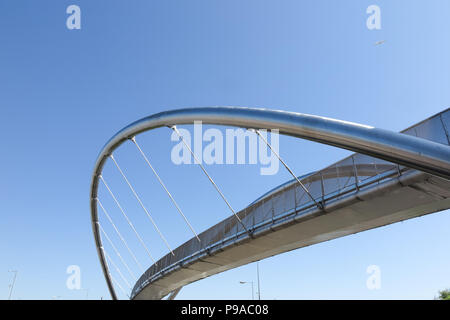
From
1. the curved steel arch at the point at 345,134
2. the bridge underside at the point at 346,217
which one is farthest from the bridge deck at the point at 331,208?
the curved steel arch at the point at 345,134

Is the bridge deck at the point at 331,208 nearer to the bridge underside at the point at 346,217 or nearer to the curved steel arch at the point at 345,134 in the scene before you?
the bridge underside at the point at 346,217

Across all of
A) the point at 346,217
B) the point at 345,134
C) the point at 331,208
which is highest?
the point at 331,208

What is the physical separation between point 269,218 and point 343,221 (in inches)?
171

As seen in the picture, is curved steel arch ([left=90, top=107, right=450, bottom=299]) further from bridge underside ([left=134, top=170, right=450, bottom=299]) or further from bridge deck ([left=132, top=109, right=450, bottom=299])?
bridge underside ([left=134, top=170, right=450, bottom=299])

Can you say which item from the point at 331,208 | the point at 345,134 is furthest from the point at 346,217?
the point at 345,134

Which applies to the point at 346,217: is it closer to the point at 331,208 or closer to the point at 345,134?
the point at 331,208

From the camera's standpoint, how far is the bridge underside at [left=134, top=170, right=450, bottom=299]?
13.4 meters

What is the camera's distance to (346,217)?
55.2 feet

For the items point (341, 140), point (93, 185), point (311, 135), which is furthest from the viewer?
point (93, 185)

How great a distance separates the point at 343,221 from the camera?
1731cm

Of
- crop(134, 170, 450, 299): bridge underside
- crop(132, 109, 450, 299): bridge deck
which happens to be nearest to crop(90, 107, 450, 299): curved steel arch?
crop(132, 109, 450, 299): bridge deck

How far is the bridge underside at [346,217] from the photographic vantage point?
13.4m
